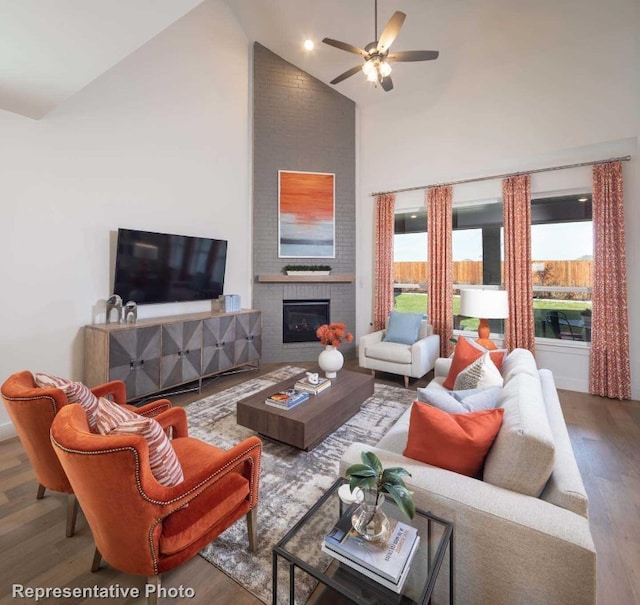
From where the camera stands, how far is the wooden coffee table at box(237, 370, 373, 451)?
2.43 meters

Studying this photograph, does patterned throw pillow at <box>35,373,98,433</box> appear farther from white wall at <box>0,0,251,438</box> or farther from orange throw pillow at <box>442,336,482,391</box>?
orange throw pillow at <box>442,336,482,391</box>

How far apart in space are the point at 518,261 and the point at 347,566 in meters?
4.32

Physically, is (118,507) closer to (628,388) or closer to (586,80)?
(628,388)

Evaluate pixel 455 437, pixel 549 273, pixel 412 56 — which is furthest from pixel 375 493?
pixel 549 273

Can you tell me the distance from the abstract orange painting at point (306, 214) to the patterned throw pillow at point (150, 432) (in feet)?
13.8

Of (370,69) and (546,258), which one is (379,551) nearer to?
(370,69)

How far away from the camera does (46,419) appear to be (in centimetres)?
158

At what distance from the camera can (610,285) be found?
382 cm

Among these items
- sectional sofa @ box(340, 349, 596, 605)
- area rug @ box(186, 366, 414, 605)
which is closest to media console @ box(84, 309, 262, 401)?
area rug @ box(186, 366, 414, 605)

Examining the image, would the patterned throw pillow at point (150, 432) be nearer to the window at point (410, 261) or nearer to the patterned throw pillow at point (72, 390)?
the patterned throw pillow at point (72, 390)

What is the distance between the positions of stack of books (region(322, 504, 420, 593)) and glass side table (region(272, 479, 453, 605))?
2cm

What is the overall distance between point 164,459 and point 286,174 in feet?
15.9

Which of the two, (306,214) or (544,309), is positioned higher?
(306,214)

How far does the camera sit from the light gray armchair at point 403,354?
4.09 metres
